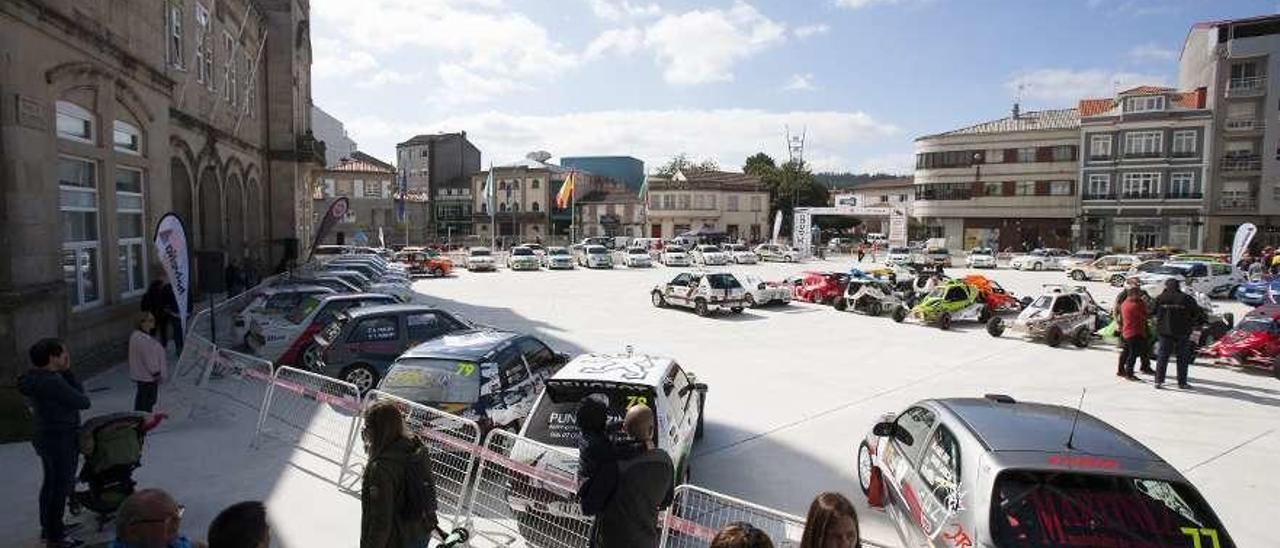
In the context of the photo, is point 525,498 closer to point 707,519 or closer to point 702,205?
point 707,519

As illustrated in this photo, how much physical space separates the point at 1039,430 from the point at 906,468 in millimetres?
1196

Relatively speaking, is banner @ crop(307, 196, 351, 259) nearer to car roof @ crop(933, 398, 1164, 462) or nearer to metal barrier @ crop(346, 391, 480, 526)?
metal barrier @ crop(346, 391, 480, 526)

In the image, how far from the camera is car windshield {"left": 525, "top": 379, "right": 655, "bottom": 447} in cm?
678

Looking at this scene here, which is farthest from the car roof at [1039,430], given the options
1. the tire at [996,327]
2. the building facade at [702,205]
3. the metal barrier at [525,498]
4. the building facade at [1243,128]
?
the building facade at [702,205]

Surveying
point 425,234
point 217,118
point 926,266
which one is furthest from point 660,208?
point 217,118

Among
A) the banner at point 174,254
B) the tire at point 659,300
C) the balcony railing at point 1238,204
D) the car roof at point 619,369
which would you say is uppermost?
the balcony railing at point 1238,204

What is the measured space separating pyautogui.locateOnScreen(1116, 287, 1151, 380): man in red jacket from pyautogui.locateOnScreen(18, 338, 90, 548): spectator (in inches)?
583

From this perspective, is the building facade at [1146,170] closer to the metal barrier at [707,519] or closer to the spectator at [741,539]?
the metal barrier at [707,519]

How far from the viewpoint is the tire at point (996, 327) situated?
18.8 meters

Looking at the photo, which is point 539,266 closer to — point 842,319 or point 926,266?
point 926,266

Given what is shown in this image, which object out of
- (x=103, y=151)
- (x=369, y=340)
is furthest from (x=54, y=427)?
(x=103, y=151)

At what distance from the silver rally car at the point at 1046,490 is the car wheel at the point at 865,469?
1.72 metres

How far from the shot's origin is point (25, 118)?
1101cm

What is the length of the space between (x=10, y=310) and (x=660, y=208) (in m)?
65.8
